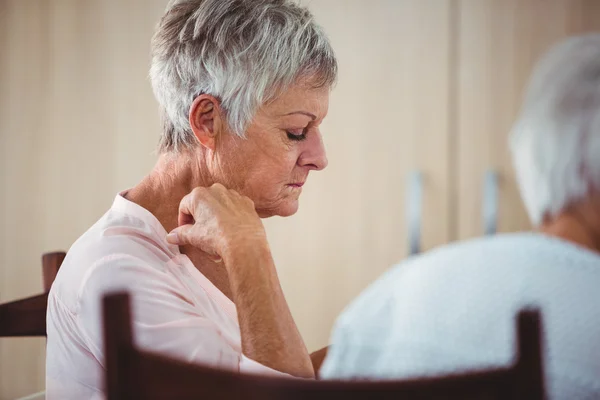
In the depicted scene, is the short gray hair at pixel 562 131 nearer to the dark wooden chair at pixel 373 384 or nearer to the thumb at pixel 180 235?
the dark wooden chair at pixel 373 384

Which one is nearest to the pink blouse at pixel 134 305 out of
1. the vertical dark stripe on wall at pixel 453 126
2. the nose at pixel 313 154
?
the nose at pixel 313 154

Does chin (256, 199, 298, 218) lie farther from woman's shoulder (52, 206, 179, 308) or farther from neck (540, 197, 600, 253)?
neck (540, 197, 600, 253)

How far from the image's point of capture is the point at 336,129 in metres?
2.35

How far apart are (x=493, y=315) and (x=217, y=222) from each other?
0.51 meters

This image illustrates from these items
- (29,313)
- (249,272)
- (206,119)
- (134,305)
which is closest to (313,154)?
(206,119)

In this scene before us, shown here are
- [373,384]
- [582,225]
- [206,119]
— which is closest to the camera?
Result: [373,384]

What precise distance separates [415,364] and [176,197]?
Answer: 629 millimetres

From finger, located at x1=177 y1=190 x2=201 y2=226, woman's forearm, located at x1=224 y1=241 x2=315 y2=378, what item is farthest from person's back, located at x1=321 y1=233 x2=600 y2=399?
finger, located at x1=177 y1=190 x2=201 y2=226

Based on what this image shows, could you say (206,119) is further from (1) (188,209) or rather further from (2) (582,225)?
(2) (582,225)

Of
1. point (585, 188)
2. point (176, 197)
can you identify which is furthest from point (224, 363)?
point (585, 188)

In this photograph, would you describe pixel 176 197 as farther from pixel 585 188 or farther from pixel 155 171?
pixel 585 188

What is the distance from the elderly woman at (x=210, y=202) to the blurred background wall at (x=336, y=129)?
1094 mm

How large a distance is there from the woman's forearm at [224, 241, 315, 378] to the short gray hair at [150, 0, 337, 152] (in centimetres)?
29

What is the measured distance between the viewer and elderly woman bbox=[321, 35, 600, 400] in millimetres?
614
